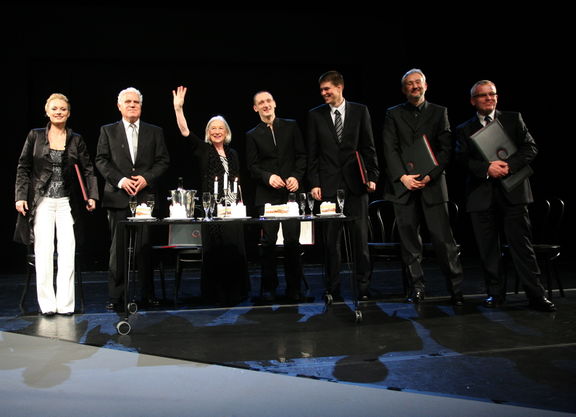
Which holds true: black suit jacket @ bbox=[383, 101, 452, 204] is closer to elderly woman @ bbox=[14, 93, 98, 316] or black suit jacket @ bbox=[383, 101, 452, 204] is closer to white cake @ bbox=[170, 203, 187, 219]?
white cake @ bbox=[170, 203, 187, 219]

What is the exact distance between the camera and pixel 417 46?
7285 millimetres

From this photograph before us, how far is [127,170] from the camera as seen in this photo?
172 inches

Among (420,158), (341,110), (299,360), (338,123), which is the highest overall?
(341,110)

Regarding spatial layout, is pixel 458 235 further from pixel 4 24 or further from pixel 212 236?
pixel 4 24

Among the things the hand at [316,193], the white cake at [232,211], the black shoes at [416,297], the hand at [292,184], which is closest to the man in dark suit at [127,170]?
the white cake at [232,211]

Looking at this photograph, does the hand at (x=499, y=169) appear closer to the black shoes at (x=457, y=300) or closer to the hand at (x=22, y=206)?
the black shoes at (x=457, y=300)

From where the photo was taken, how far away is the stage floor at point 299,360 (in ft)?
7.13

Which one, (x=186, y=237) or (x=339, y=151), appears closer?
(x=339, y=151)

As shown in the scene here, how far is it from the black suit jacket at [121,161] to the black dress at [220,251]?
0.38 m

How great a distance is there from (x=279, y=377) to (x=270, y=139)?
240 cm

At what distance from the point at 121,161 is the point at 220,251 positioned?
3.39ft

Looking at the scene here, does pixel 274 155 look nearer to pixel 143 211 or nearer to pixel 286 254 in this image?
pixel 286 254

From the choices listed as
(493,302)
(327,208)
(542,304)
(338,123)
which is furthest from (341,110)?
(542,304)

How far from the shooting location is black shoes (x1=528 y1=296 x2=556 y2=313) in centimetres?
389
